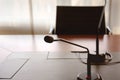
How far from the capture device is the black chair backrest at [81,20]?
253 centimetres

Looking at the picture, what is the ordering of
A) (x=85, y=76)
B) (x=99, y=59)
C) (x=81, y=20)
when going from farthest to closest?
(x=81, y=20), (x=99, y=59), (x=85, y=76)

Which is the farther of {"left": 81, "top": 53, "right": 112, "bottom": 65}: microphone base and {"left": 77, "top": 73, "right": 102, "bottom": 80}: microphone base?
{"left": 81, "top": 53, "right": 112, "bottom": 65}: microphone base

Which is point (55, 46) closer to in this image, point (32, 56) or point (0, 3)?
point (32, 56)

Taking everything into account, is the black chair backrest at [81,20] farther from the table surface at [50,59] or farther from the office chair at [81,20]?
the table surface at [50,59]

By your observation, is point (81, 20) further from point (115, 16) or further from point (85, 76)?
point (85, 76)

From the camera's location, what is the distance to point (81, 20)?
8.34ft

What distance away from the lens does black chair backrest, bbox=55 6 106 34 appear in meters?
2.53

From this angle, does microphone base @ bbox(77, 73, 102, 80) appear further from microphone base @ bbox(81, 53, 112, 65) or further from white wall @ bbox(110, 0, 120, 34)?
white wall @ bbox(110, 0, 120, 34)

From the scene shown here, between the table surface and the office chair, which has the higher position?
the office chair

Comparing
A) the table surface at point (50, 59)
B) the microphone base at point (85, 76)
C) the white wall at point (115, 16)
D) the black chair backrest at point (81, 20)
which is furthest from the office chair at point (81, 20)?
the microphone base at point (85, 76)

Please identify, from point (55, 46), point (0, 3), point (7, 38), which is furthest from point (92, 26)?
point (0, 3)

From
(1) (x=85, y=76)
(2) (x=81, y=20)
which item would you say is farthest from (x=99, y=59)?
(2) (x=81, y=20)

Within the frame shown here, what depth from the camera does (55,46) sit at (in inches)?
73.0

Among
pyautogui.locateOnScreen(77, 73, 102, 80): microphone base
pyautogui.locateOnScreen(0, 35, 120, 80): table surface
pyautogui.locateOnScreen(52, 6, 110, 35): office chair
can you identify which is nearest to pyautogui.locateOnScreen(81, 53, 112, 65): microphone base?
pyautogui.locateOnScreen(0, 35, 120, 80): table surface
